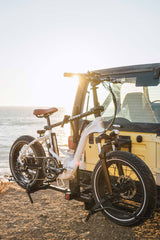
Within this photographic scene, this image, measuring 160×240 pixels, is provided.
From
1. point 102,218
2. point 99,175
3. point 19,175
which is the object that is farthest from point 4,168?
point 99,175

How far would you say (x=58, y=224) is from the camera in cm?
389

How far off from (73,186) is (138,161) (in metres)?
1.24

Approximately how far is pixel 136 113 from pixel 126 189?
1031 millimetres

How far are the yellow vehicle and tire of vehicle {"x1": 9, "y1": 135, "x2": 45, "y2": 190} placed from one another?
71 centimetres

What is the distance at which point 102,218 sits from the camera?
13.3 ft

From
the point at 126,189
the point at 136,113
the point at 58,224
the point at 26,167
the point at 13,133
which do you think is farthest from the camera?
the point at 13,133

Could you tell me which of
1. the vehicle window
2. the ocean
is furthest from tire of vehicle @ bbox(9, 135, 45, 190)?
the ocean

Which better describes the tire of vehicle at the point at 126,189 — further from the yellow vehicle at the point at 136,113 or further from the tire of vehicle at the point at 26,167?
the tire of vehicle at the point at 26,167

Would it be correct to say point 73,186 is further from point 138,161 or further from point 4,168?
point 4,168

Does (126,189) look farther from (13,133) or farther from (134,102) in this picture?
(13,133)

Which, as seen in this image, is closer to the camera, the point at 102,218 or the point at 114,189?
the point at 114,189

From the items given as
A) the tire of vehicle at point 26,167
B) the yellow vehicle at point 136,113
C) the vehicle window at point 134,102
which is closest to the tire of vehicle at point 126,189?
the yellow vehicle at point 136,113

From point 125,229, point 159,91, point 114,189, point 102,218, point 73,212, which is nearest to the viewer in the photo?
point 114,189

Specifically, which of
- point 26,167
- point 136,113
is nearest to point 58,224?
point 26,167
